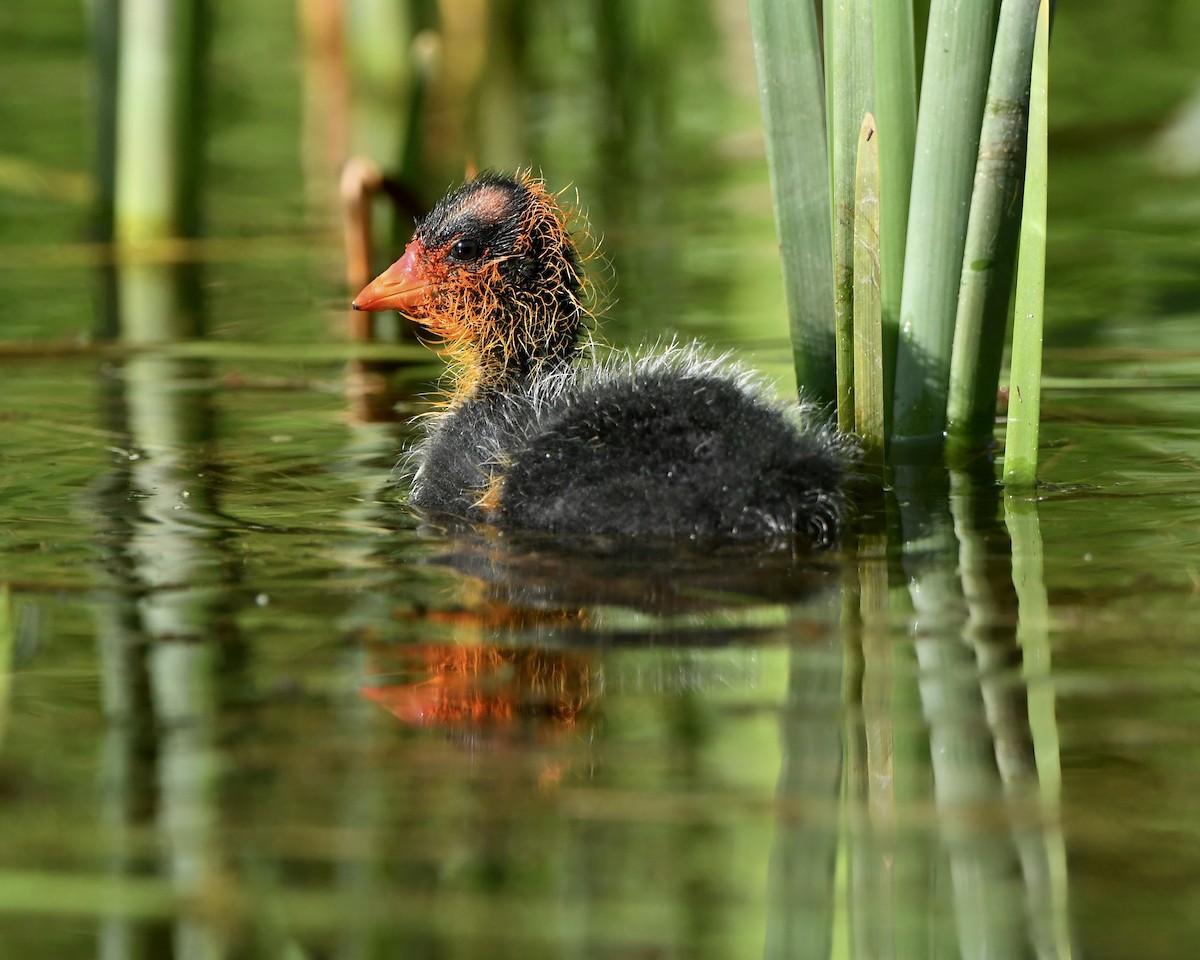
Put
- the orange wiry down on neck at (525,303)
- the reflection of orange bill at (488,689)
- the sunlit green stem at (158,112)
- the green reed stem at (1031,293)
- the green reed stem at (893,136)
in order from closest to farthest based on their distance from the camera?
the reflection of orange bill at (488,689)
the green reed stem at (1031,293)
the green reed stem at (893,136)
the orange wiry down on neck at (525,303)
the sunlit green stem at (158,112)

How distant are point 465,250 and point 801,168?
106 cm

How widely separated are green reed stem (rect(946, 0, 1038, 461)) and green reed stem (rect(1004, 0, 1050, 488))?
115 millimetres

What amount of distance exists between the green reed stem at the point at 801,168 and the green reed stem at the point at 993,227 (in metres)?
0.37

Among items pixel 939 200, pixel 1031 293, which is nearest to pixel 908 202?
pixel 939 200

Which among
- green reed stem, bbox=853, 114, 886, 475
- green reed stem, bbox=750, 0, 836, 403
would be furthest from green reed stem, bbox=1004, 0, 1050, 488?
green reed stem, bbox=750, 0, 836, 403

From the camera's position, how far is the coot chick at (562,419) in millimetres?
4613

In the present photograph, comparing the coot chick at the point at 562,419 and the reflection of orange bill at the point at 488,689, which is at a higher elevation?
the coot chick at the point at 562,419

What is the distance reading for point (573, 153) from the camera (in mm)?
11367

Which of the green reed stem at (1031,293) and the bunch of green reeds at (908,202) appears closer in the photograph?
the green reed stem at (1031,293)

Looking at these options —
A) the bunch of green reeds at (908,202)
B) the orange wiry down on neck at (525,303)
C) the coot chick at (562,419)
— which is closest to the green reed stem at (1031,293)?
the bunch of green reeds at (908,202)

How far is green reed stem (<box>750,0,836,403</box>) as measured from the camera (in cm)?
493

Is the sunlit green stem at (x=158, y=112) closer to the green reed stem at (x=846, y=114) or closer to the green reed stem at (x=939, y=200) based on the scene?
the green reed stem at (x=846, y=114)

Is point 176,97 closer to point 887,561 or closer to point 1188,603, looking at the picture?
point 887,561

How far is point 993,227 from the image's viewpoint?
197 inches
